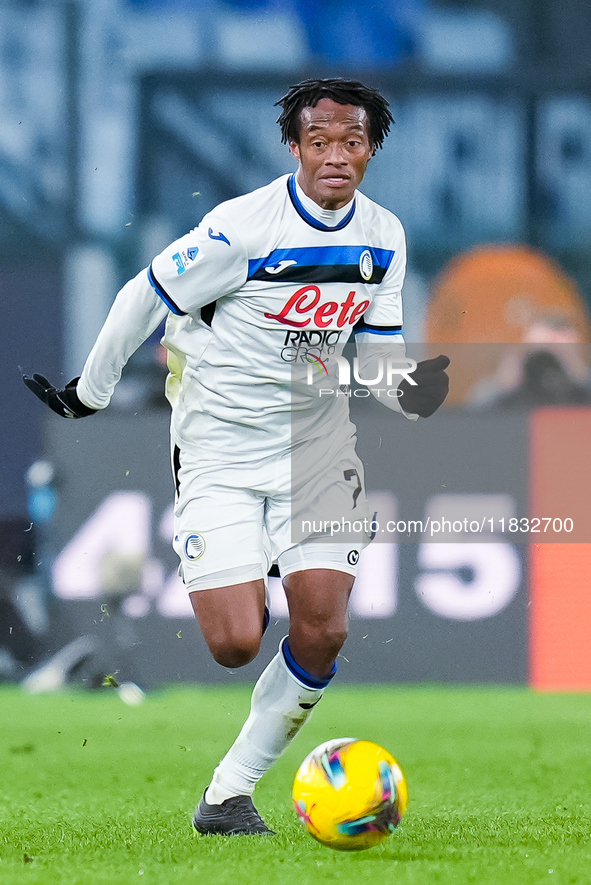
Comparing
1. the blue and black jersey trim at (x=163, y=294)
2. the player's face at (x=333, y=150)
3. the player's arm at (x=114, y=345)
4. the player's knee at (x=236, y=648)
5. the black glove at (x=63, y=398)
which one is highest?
the player's face at (x=333, y=150)

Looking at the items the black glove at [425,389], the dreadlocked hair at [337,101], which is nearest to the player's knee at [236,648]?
the black glove at [425,389]

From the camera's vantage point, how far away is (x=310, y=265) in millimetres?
3729

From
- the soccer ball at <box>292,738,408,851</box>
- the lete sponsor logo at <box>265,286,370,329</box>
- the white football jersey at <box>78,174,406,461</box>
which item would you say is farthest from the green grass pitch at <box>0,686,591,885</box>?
the lete sponsor logo at <box>265,286,370,329</box>

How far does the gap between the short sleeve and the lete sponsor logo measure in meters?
0.15

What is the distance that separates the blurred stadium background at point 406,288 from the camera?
20.9 ft

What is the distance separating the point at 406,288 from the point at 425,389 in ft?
11.8

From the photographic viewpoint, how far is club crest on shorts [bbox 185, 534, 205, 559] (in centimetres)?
376

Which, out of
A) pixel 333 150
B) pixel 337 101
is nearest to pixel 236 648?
pixel 333 150

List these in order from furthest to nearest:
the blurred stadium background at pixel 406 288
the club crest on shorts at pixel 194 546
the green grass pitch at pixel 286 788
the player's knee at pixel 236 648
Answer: the blurred stadium background at pixel 406 288 → the club crest on shorts at pixel 194 546 → the player's knee at pixel 236 648 → the green grass pitch at pixel 286 788

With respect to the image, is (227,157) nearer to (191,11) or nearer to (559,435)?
(191,11)

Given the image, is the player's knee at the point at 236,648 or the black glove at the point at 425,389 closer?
the player's knee at the point at 236,648

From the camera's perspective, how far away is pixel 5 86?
7516mm

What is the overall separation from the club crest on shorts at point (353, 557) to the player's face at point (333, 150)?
38.2 inches

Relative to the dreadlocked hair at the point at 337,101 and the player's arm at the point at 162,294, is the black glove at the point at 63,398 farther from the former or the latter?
the dreadlocked hair at the point at 337,101
